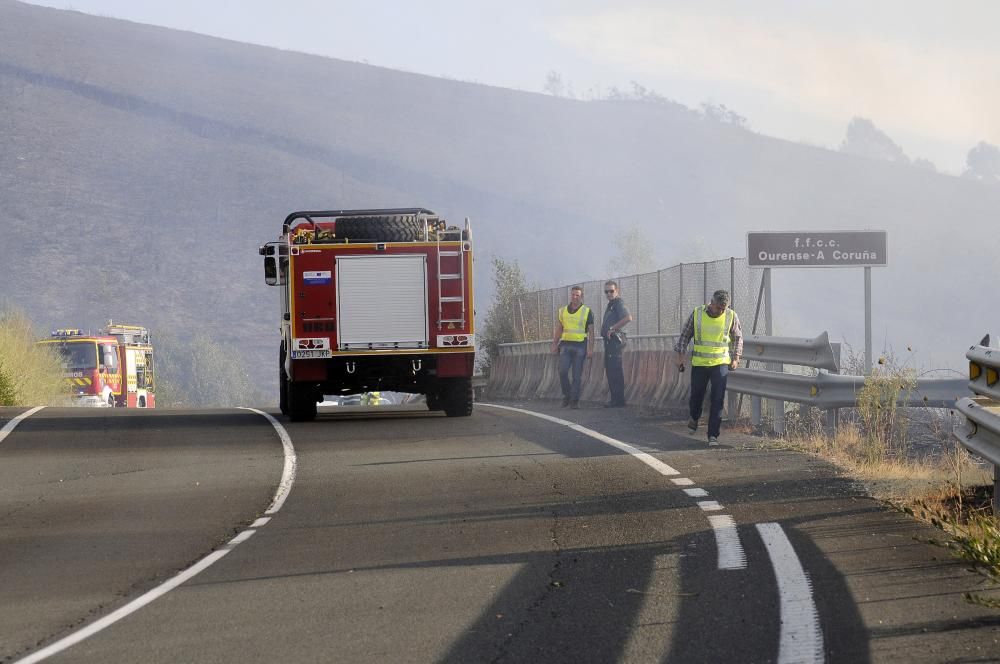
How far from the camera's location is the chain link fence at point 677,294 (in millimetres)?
20969

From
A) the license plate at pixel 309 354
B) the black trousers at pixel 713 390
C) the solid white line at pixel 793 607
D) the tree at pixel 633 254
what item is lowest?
the solid white line at pixel 793 607

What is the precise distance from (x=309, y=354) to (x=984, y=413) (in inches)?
478

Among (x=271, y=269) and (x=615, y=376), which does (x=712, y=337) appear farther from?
(x=271, y=269)

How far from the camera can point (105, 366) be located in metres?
46.7

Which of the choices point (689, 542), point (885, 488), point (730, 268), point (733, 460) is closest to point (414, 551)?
point (689, 542)

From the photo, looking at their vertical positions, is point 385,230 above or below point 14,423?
above

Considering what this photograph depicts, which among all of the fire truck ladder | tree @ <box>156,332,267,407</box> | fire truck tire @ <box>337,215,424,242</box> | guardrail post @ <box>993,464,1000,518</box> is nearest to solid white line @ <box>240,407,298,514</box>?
the fire truck ladder

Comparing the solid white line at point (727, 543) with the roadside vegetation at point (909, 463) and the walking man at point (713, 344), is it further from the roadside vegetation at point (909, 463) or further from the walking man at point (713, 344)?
the walking man at point (713, 344)

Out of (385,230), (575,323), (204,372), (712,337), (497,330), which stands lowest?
(204,372)

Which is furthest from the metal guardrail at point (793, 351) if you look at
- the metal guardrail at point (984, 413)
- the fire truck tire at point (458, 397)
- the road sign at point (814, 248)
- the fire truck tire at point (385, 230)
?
the metal guardrail at point (984, 413)

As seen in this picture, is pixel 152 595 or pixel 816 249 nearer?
pixel 152 595

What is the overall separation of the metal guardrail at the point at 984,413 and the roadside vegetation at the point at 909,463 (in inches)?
15.3

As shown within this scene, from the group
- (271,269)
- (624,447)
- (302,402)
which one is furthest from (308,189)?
(624,447)

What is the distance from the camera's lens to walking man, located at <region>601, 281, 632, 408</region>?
2275 cm
